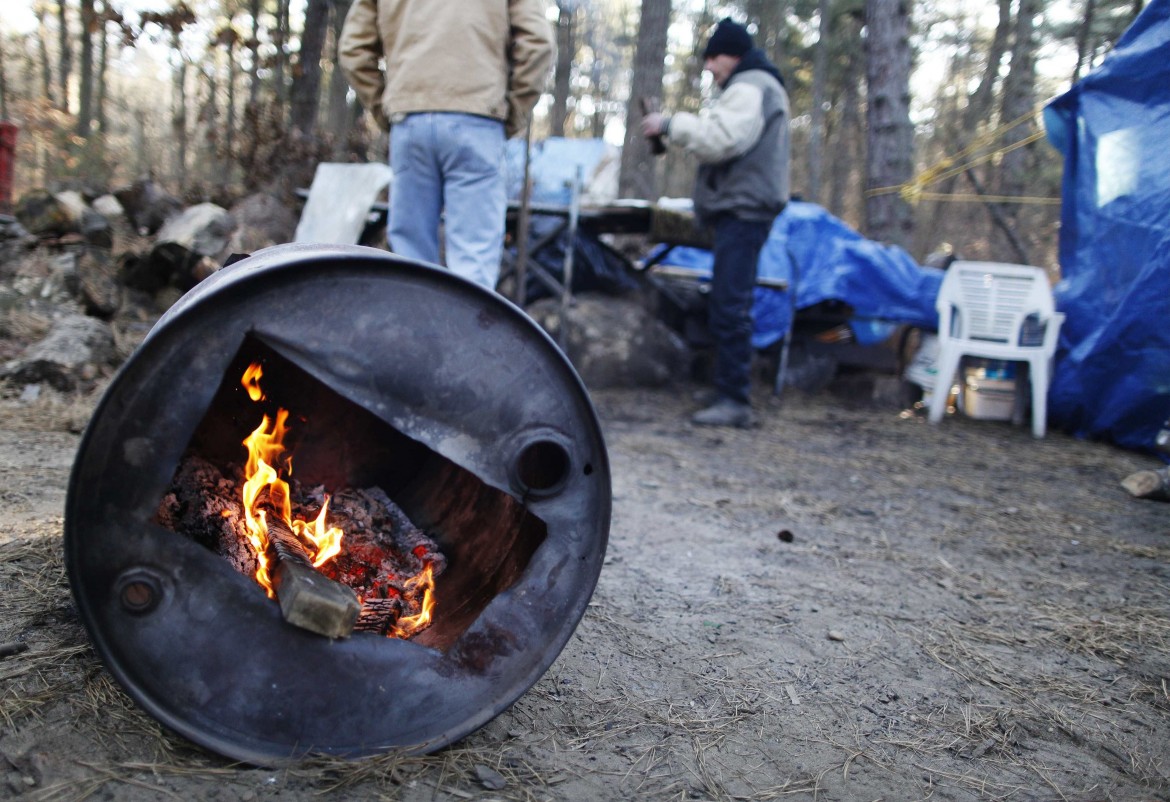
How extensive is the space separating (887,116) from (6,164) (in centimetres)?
807

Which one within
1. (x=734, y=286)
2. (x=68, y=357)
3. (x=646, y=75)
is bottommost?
(x=68, y=357)

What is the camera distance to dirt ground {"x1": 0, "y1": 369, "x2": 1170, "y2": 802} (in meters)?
1.55

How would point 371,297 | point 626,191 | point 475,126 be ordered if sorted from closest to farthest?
point 371,297 → point 475,126 → point 626,191

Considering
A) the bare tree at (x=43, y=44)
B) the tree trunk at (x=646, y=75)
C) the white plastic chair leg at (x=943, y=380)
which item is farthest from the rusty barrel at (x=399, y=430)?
the bare tree at (x=43, y=44)

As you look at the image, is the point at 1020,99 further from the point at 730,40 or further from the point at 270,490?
the point at 270,490

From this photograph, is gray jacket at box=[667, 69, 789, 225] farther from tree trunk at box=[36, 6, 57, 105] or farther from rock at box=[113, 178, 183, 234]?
tree trunk at box=[36, 6, 57, 105]

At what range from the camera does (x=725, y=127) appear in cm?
489

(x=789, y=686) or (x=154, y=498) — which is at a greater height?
(x=154, y=498)

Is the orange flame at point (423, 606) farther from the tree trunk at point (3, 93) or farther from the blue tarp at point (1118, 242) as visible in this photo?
the tree trunk at point (3, 93)

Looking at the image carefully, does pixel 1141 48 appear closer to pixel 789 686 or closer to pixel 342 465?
pixel 789 686

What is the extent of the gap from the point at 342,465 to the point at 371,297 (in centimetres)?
75

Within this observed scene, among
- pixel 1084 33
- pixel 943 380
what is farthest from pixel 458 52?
pixel 1084 33

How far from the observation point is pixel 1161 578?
2.97 m

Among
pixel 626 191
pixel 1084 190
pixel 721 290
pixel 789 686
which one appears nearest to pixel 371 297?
pixel 789 686
